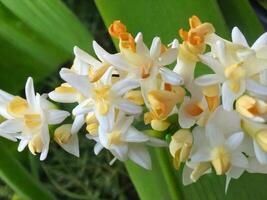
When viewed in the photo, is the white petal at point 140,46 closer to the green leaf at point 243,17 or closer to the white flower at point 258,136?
the white flower at point 258,136

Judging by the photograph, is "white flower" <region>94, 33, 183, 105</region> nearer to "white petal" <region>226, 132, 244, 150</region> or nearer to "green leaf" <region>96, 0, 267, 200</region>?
"white petal" <region>226, 132, 244, 150</region>

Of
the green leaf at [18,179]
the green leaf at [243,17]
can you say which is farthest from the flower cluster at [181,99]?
the green leaf at [243,17]

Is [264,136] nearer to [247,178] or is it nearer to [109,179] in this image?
[247,178]

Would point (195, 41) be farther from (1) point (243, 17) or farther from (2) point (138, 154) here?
(1) point (243, 17)

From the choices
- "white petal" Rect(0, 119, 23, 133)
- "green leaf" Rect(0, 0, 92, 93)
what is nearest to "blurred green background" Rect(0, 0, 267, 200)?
"green leaf" Rect(0, 0, 92, 93)

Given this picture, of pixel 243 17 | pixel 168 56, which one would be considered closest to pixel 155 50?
pixel 168 56

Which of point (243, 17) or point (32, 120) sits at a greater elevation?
point (32, 120)
